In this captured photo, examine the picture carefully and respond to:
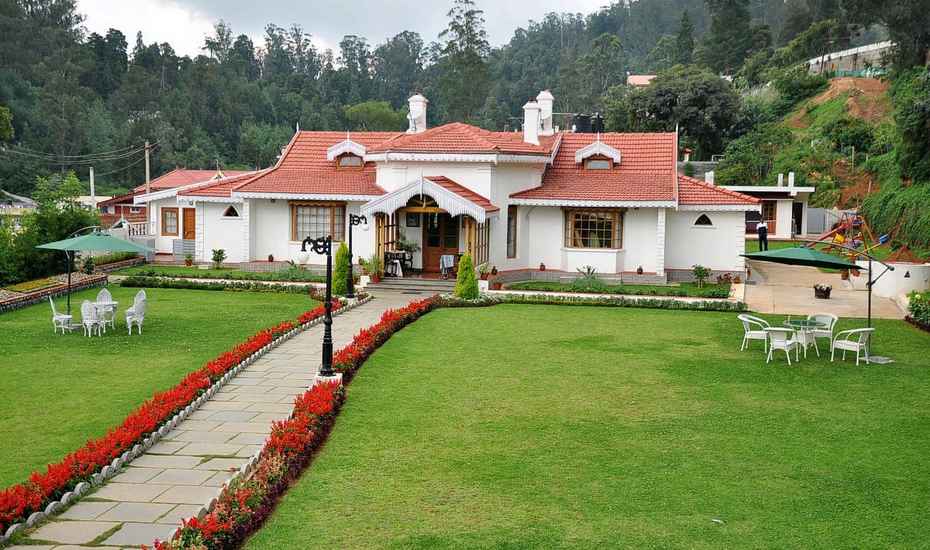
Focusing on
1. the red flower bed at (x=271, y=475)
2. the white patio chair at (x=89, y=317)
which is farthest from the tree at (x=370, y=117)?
the red flower bed at (x=271, y=475)

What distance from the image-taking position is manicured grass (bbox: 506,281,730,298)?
80.6 feet

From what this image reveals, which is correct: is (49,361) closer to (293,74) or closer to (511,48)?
(293,74)

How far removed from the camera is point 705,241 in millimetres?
28141

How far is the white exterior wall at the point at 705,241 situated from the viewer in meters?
27.9

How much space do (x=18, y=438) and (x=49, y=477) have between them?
262cm

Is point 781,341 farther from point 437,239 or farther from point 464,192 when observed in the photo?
point 437,239

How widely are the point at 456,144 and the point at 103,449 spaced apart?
19012mm

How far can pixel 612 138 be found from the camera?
30.9 metres

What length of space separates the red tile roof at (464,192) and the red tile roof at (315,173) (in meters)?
2.21

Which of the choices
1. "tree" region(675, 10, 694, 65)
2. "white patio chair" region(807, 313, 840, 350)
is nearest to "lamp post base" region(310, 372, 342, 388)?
"white patio chair" region(807, 313, 840, 350)

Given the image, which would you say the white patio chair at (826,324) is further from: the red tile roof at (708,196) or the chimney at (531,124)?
the chimney at (531,124)

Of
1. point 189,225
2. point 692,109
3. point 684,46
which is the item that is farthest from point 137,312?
point 684,46

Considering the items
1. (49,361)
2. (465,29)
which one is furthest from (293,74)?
(49,361)

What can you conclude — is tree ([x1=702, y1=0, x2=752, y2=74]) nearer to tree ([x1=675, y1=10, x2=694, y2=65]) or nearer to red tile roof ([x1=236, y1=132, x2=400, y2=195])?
tree ([x1=675, y1=10, x2=694, y2=65])
